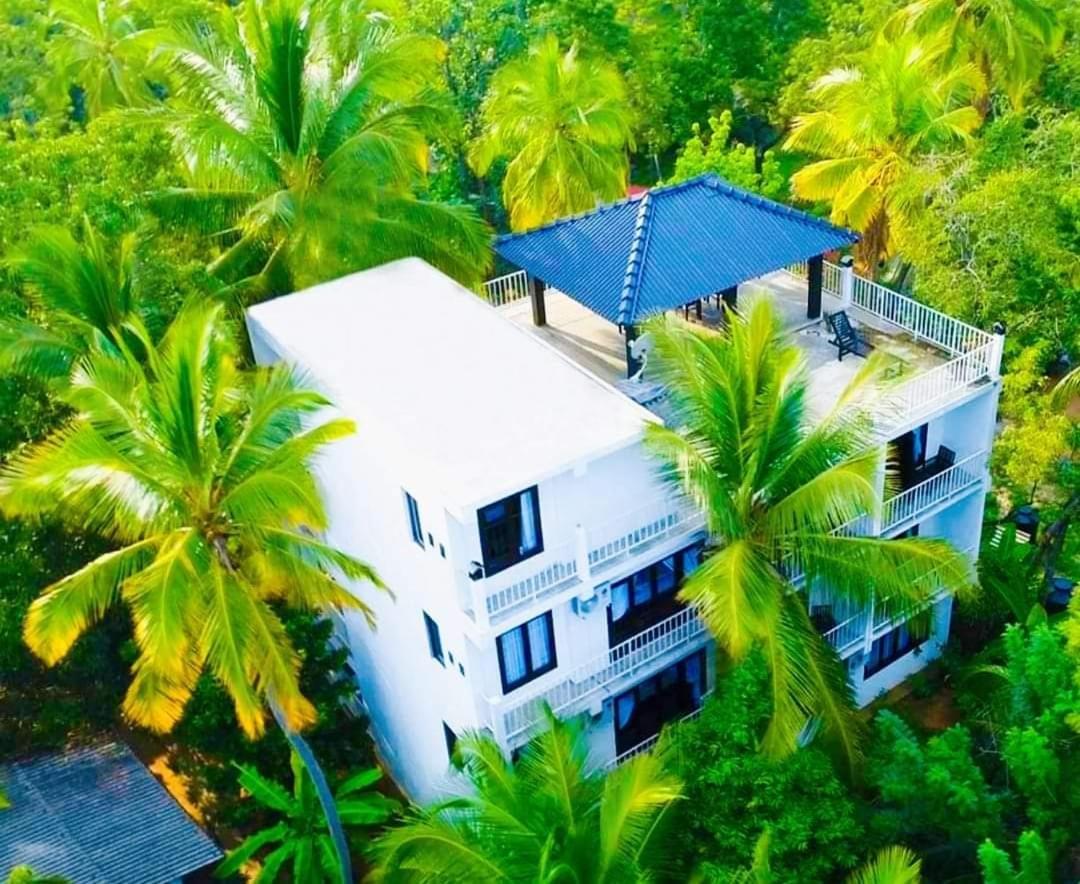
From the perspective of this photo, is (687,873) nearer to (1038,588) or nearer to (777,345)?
(777,345)

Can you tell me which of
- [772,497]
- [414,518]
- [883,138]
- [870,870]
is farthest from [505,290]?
[870,870]

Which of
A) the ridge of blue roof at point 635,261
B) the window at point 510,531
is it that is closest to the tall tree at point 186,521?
Answer: the window at point 510,531

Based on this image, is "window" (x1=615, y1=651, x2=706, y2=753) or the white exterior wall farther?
"window" (x1=615, y1=651, x2=706, y2=753)

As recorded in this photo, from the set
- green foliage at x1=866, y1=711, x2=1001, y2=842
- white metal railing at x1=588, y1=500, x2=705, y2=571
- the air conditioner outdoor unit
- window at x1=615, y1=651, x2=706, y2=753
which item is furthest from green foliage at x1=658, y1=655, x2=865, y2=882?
window at x1=615, y1=651, x2=706, y2=753

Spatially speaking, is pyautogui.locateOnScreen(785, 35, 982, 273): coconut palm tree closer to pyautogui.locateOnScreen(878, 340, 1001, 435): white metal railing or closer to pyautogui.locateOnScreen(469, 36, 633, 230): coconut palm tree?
pyautogui.locateOnScreen(469, 36, 633, 230): coconut palm tree

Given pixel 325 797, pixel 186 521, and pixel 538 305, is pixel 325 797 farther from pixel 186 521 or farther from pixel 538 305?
pixel 538 305

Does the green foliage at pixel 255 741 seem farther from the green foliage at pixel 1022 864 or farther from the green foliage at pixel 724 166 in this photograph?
the green foliage at pixel 724 166
